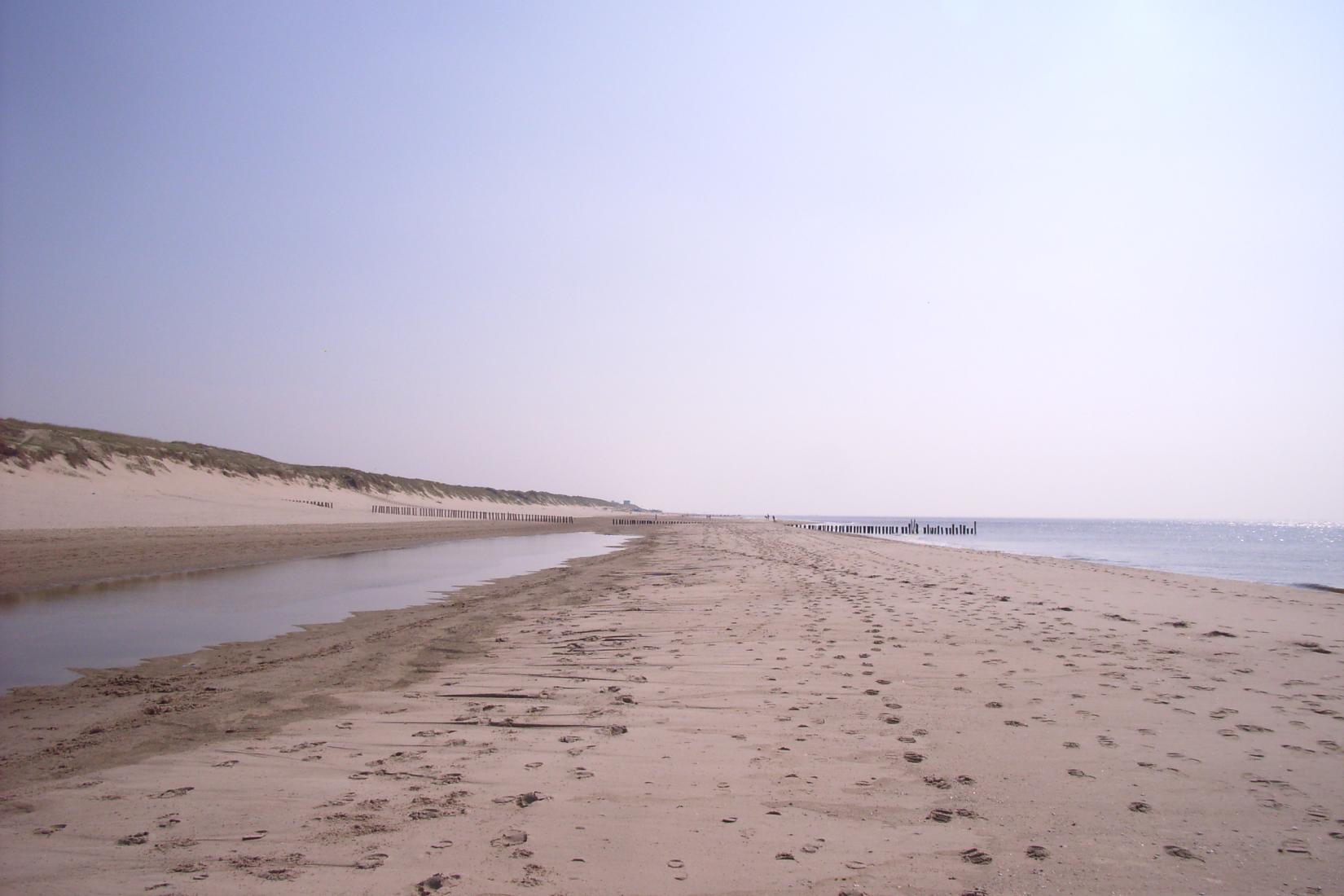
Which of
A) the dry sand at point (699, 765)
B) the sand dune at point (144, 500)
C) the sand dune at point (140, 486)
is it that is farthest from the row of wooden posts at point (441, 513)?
the dry sand at point (699, 765)

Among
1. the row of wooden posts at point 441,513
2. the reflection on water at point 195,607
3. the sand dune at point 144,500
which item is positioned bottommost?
the row of wooden posts at point 441,513

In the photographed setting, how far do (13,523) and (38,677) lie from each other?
24.3 meters

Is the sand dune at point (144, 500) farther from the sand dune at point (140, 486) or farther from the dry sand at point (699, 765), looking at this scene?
the dry sand at point (699, 765)

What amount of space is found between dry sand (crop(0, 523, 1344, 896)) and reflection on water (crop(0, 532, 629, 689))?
49.1 inches

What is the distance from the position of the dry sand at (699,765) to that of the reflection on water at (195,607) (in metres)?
1.25

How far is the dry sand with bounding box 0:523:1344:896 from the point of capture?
12.5 feet

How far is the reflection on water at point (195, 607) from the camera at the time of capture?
31.4 ft

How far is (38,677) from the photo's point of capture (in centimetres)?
820

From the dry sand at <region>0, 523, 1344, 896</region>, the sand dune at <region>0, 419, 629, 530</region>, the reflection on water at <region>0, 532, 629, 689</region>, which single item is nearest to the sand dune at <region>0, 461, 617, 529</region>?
the sand dune at <region>0, 419, 629, 530</region>

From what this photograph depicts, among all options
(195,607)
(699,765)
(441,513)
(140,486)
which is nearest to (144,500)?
(140,486)

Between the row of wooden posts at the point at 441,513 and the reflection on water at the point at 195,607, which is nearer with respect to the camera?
the reflection on water at the point at 195,607

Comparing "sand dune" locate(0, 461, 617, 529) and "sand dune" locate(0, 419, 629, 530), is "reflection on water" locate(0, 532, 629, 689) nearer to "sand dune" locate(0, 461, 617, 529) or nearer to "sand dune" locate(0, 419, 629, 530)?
"sand dune" locate(0, 461, 617, 529)

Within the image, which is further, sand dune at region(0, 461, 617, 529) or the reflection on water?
sand dune at region(0, 461, 617, 529)

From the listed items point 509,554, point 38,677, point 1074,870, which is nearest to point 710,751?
point 1074,870
